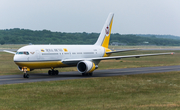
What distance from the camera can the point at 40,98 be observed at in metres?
21.4

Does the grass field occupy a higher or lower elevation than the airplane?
lower

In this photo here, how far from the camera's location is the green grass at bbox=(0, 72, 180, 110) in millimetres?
18719

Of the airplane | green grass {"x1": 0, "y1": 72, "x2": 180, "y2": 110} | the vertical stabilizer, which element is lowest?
green grass {"x1": 0, "y1": 72, "x2": 180, "y2": 110}

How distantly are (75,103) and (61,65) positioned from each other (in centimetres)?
1892

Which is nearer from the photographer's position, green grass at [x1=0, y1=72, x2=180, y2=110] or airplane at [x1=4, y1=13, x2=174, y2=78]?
green grass at [x1=0, y1=72, x2=180, y2=110]

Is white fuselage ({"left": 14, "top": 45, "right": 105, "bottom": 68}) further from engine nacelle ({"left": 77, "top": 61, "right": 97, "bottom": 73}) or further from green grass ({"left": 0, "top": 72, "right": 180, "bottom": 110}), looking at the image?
green grass ({"left": 0, "top": 72, "right": 180, "bottom": 110})

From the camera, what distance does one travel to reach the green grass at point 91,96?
18.7m

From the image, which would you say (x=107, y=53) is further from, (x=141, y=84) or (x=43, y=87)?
(x=43, y=87)

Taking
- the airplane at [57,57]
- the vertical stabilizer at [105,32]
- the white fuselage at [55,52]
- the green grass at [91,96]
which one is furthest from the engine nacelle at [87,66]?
the vertical stabilizer at [105,32]

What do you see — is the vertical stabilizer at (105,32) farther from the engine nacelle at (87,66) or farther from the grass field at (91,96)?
the grass field at (91,96)

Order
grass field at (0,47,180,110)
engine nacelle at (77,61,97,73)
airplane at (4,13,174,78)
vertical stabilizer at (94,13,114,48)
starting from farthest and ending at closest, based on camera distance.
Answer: vertical stabilizer at (94,13,114,48)
engine nacelle at (77,61,97,73)
airplane at (4,13,174,78)
grass field at (0,47,180,110)

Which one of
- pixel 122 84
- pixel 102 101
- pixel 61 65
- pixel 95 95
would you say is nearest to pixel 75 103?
pixel 102 101

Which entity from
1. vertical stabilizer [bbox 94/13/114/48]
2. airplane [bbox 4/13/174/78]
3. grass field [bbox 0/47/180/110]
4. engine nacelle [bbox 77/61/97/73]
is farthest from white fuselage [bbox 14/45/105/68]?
grass field [bbox 0/47/180/110]

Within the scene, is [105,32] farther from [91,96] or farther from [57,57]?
[91,96]
